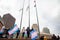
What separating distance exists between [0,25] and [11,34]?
163 cm

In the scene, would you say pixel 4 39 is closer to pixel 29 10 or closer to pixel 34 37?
pixel 34 37

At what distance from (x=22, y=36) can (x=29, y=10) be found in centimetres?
792

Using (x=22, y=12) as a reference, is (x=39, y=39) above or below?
below

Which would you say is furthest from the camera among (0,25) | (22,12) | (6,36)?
(22,12)

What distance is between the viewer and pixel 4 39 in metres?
18.0

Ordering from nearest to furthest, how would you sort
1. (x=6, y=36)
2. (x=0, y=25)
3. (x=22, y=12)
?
(x=0, y=25) → (x=6, y=36) → (x=22, y=12)

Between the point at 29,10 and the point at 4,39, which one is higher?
the point at 29,10

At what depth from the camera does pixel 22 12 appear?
24.8m

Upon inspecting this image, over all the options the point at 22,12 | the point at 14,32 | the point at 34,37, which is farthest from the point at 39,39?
the point at 22,12

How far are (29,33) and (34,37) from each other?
0.50 meters

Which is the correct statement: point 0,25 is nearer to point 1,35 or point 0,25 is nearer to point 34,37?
point 1,35

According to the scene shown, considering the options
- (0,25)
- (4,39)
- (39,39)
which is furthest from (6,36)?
(39,39)

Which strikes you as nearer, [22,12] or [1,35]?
[1,35]

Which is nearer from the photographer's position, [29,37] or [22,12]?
[29,37]
